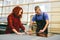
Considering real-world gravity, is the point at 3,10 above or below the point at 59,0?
below

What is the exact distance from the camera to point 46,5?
2.02 meters

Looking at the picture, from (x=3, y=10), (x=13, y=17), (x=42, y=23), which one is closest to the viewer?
(x=13, y=17)

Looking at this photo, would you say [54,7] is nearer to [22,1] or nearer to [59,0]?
[59,0]

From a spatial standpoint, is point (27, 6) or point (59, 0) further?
point (27, 6)

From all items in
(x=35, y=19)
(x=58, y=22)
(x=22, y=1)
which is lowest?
(x=58, y=22)

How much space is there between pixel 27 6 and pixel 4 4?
385mm

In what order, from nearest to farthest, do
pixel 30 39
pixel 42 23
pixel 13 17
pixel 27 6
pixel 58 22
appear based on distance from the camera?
pixel 30 39 < pixel 13 17 < pixel 42 23 < pixel 58 22 < pixel 27 6

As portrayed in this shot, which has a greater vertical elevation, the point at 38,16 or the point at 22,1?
the point at 22,1

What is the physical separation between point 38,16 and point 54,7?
29.4 inches

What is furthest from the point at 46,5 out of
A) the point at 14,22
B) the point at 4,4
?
the point at 14,22

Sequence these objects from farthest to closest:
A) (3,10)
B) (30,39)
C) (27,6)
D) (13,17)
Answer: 1. (3,10)
2. (27,6)
3. (13,17)
4. (30,39)

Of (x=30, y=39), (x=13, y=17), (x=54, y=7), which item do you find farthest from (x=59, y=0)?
(x=30, y=39)

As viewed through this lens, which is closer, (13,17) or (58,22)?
(13,17)

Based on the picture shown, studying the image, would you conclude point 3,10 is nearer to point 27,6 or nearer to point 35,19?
point 27,6
